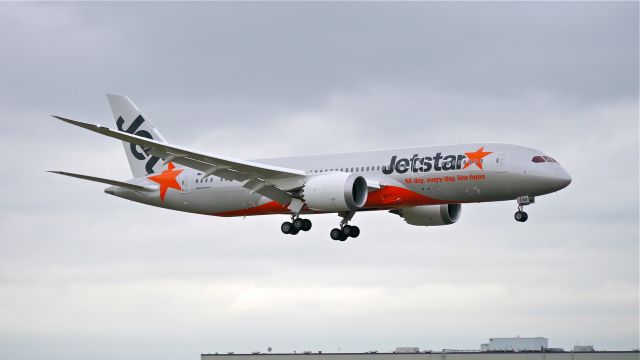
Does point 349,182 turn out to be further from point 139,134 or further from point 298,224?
point 139,134

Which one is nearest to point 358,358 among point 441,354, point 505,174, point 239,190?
point 441,354

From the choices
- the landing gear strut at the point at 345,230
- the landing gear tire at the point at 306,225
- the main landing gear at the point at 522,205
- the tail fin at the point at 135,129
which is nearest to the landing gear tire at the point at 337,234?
the landing gear strut at the point at 345,230

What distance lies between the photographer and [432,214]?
240 ft

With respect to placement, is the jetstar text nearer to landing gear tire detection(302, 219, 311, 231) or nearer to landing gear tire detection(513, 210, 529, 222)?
landing gear tire detection(513, 210, 529, 222)

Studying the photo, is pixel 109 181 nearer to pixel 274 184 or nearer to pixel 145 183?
pixel 145 183

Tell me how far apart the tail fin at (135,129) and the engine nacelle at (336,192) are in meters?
14.7

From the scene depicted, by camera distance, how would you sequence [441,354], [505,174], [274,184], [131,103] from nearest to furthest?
1. [505,174]
2. [274,184]
3. [441,354]
4. [131,103]

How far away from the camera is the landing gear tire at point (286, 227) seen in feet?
227

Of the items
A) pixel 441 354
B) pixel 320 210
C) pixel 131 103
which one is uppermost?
pixel 131 103

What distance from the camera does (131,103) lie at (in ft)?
260

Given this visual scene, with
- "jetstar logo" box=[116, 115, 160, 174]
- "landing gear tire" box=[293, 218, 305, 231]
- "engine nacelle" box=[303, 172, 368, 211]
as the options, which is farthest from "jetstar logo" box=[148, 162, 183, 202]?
"engine nacelle" box=[303, 172, 368, 211]

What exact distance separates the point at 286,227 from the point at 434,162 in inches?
395

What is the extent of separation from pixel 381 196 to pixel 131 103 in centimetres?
2127

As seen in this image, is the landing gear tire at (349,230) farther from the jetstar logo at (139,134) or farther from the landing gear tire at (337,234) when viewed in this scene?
the jetstar logo at (139,134)
